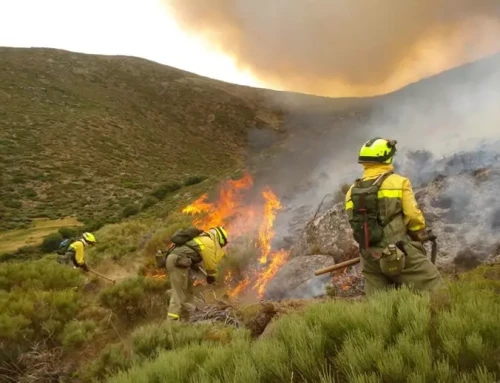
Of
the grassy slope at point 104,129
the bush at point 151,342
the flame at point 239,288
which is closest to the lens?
the bush at point 151,342

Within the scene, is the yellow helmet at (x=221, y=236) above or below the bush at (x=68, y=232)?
above

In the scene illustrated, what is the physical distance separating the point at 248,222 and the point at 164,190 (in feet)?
73.7

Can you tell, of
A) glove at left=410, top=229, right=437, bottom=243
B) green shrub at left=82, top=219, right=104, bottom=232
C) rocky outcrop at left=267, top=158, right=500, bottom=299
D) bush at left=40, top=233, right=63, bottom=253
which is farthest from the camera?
green shrub at left=82, top=219, right=104, bottom=232

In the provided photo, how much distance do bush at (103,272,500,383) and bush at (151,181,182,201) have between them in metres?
30.8

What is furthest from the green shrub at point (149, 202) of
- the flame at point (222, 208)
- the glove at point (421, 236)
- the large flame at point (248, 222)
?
the glove at point (421, 236)

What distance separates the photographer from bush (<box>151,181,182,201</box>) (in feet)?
116

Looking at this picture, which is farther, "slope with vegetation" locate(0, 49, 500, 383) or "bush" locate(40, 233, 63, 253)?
"bush" locate(40, 233, 63, 253)

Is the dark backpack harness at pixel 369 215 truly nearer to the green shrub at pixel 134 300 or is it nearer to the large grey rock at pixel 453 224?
the large grey rock at pixel 453 224

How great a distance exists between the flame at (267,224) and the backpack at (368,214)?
7011 millimetres

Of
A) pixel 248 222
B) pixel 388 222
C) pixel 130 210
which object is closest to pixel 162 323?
pixel 388 222

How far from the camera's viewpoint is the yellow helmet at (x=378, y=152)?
16.9ft

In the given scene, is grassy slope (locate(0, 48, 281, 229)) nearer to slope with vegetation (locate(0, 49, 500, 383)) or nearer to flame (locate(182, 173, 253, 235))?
slope with vegetation (locate(0, 49, 500, 383))

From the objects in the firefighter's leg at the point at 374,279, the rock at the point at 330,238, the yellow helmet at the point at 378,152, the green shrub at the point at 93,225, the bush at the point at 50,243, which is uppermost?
the yellow helmet at the point at 378,152

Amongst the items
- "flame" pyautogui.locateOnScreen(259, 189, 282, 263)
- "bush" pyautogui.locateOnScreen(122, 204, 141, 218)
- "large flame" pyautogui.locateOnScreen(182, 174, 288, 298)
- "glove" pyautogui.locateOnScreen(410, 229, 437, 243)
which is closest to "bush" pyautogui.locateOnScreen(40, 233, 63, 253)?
"bush" pyautogui.locateOnScreen(122, 204, 141, 218)
